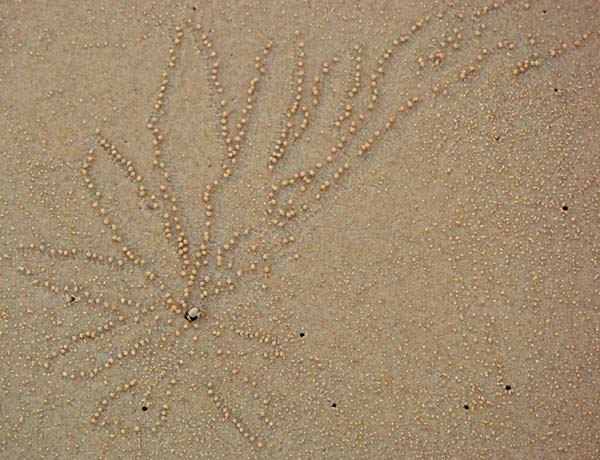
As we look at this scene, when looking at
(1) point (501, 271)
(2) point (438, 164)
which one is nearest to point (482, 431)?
(1) point (501, 271)

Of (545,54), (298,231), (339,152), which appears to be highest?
(545,54)

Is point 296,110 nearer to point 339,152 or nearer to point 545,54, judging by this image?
point 339,152

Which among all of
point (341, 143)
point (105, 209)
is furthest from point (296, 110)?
point (105, 209)

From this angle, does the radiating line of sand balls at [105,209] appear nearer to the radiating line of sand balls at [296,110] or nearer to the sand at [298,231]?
the sand at [298,231]

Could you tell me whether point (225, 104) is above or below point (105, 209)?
above

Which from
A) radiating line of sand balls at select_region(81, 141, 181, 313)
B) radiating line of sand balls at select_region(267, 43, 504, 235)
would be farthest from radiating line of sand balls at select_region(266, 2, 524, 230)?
radiating line of sand balls at select_region(81, 141, 181, 313)

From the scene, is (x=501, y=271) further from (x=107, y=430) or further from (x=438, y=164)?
(x=107, y=430)

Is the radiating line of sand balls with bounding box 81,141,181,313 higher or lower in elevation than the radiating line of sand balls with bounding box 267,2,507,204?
lower

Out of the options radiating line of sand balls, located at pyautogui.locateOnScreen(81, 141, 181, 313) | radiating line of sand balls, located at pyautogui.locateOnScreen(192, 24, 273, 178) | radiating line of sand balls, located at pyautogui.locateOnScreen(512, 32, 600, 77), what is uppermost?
radiating line of sand balls, located at pyautogui.locateOnScreen(512, 32, 600, 77)

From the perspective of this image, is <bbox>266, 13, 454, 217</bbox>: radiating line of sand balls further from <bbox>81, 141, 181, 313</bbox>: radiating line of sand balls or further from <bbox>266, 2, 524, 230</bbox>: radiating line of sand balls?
<bbox>81, 141, 181, 313</bbox>: radiating line of sand balls

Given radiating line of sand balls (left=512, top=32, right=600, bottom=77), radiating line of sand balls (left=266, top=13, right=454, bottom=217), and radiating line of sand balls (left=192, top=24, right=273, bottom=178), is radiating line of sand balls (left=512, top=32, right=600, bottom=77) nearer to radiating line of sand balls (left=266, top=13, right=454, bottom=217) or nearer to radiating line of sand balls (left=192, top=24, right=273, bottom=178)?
radiating line of sand balls (left=266, top=13, right=454, bottom=217)
